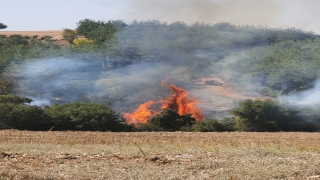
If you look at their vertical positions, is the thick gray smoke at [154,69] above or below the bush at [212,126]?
above

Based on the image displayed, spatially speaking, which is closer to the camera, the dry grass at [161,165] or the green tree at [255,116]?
the dry grass at [161,165]

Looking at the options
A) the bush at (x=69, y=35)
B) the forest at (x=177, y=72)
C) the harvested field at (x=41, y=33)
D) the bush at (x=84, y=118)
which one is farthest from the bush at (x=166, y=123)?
the harvested field at (x=41, y=33)

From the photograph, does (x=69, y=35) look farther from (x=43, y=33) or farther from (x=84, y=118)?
(x=84, y=118)

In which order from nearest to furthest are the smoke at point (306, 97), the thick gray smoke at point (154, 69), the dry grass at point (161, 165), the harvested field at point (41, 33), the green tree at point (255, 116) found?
the dry grass at point (161, 165)
the green tree at point (255, 116)
the smoke at point (306, 97)
the thick gray smoke at point (154, 69)
the harvested field at point (41, 33)

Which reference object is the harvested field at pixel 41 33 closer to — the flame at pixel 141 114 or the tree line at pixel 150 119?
the flame at pixel 141 114

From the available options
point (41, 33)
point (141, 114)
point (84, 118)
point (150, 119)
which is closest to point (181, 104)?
point (141, 114)

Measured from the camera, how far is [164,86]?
141ft

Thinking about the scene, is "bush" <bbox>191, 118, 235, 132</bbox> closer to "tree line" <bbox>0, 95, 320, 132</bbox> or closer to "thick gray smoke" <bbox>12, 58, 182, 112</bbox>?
"tree line" <bbox>0, 95, 320, 132</bbox>

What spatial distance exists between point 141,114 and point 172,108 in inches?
97.2

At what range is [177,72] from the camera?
46688 mm

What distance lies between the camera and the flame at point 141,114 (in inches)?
1486

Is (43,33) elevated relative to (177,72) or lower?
elevated

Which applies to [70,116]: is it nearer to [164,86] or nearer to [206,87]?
[164,86]

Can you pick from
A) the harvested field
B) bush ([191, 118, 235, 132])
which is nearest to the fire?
bush ([191, 118, 235, 132])
